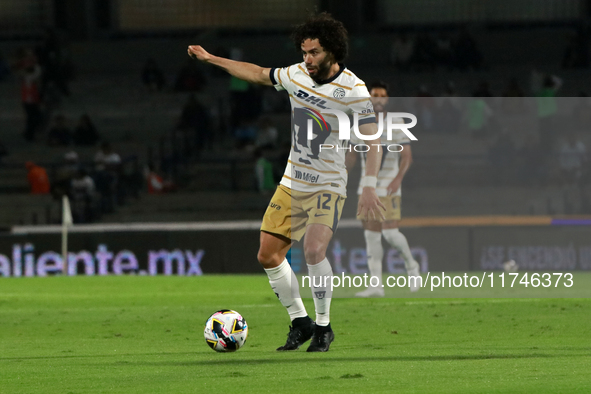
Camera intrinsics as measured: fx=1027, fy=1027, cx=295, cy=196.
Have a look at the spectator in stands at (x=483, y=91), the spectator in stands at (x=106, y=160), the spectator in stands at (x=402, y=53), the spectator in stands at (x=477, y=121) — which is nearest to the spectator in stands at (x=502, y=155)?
the spectator in stands at (x=477, y=121)

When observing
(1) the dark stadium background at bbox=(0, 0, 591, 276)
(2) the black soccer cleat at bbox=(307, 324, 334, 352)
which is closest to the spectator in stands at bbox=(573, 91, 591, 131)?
(1) the dark stadium background at bbox=(0, 0, 591, 276)

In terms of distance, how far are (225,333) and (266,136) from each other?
16.2 meters

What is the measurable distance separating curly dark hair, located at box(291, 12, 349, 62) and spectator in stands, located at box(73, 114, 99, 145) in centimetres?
1893

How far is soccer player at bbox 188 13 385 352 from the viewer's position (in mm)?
6633

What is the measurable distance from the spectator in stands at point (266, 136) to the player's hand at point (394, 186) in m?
11.8

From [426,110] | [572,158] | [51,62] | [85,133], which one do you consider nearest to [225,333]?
[426,110]

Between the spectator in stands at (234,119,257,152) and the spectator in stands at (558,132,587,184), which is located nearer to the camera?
the spectator in stands at (558,132,587,184)

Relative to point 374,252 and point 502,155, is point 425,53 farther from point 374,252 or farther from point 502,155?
point 374,252

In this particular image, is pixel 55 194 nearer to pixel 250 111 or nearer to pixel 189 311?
pixel 250 111

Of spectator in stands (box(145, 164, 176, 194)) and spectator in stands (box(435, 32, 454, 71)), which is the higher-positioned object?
A: spectator in stands (box(435, 32, 454, 71))

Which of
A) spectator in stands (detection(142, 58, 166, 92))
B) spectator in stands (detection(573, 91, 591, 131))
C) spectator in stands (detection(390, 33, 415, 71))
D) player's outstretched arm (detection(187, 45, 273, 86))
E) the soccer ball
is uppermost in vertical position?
player's outstretched arm (detection(187, 45, 273, 86))

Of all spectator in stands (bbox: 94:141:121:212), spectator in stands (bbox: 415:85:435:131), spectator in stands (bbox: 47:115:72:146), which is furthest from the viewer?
spectator in stands (bbox: 47:115:72:146)

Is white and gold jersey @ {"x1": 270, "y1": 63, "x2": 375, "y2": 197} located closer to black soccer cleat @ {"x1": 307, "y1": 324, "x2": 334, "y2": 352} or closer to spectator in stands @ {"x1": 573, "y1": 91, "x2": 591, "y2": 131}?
black soccer cleat @ {"x1": 307, "y1": 324, "x2": 334, "y2": 352}

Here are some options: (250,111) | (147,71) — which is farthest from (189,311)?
(147,71)
